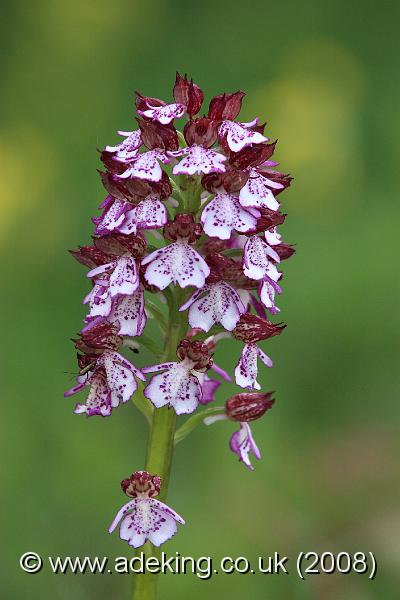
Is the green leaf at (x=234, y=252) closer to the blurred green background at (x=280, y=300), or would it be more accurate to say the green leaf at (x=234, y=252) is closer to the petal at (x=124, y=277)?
the petal at (x=124, y=277)

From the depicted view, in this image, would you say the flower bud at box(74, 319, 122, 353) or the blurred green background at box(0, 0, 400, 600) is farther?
the blurred green background at box(0, 0, 400, 600)

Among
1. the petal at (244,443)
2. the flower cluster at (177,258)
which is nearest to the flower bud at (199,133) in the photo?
the flower cluster at (177,258)

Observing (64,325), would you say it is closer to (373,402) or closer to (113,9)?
(373,402)

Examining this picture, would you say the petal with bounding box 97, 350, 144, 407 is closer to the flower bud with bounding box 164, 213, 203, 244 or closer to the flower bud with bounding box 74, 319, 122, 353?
the flower bud with bounding box 74, 319, 122, 353

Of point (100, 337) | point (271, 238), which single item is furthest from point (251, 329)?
point (100, 337)

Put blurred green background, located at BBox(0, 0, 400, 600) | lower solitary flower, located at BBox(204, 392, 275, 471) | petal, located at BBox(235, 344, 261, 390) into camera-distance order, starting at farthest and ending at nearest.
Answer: blurred green background, located at BBox(0, 0, 400, 600)
lower solitary flower, located at BBox(204, 392, 275, 471)
petal, located at BBox(235, 344, 261, 390)

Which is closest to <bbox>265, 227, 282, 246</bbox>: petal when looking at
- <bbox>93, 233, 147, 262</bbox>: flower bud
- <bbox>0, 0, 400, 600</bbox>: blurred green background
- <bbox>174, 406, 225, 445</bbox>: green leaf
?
<bbox>93, 233, 147, 262</bbox>: flower bud

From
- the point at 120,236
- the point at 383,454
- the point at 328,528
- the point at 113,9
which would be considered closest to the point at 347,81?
the point at 113,9

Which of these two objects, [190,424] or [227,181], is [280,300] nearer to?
[190,424]
